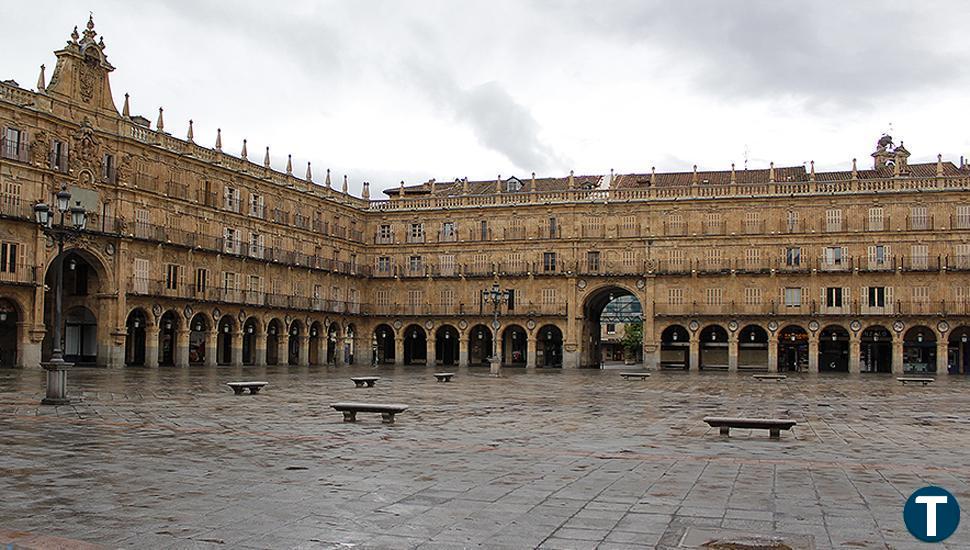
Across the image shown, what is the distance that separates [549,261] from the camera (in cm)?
6881

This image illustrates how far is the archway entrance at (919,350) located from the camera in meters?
62.7

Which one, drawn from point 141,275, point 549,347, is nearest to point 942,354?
point 549,347

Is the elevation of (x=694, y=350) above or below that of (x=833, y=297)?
below

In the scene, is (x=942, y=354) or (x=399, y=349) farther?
(x=399, y=349)

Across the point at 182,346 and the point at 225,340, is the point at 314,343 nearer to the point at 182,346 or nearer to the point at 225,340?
the point at 225,340

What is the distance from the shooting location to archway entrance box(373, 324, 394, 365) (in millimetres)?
73938

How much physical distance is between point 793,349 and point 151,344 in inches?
1706

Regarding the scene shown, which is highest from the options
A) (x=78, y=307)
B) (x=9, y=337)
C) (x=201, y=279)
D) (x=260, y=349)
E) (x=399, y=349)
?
(x=201, y=279)

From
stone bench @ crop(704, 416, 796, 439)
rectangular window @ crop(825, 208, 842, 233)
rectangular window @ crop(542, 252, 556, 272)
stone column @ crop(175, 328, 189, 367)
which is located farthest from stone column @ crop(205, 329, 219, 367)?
stone bench @ crop(704, 416, 796, 439)

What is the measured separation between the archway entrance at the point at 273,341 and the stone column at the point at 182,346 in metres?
9.08

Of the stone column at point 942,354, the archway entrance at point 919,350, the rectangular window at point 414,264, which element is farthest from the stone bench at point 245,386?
the archway entrance at point 919,350

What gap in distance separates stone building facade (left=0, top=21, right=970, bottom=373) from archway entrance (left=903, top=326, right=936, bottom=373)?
0.14 m

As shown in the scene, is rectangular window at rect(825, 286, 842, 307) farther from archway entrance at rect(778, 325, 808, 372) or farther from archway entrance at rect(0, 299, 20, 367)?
archway entrance at rect(0, 299, 20, 367)

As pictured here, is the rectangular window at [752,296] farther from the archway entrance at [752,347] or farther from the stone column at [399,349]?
the stone column at [399,349]
